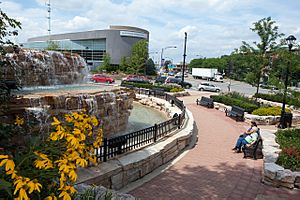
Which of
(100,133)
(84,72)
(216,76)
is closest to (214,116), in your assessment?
(84,72)

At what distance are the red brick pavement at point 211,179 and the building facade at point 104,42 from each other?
59.4 metres

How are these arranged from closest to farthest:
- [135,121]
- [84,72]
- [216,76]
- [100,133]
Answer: [100,133], [135,121], [84,72], [216,76]

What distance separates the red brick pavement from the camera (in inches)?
231

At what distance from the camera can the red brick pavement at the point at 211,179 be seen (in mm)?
5866

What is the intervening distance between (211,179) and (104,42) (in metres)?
65.9

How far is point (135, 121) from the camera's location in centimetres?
1433

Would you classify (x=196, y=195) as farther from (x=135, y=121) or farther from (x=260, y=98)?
(x=260, y=98)

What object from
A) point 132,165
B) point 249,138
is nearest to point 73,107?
point 132,165

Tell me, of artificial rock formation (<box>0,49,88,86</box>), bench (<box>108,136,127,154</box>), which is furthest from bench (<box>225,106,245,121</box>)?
bench (<box>108,136,127,154</box>)

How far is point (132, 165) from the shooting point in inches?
245

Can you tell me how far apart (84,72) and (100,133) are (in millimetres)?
13008

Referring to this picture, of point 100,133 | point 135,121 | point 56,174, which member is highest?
point 100,133

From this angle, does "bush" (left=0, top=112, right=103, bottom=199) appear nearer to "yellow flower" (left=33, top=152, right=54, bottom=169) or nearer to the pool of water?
"yellow flower" (left=33, top=152, right=54, bottom=169)

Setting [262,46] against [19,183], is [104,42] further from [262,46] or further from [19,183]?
[19,183]
